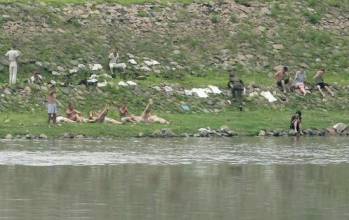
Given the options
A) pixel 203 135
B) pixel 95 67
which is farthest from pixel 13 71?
pixel 203 135

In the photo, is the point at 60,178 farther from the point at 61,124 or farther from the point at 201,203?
the point at 61,124

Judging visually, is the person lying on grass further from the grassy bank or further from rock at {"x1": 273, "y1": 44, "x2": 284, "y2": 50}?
rock at {"x1": 273, "y1": 44, "x2": 284, "y2": 50}

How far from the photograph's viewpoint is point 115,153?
1425 inches

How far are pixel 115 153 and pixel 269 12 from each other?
82.7 ft

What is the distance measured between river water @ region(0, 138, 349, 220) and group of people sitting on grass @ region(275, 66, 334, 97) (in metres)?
9.90

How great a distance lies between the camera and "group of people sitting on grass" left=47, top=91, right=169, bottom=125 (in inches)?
1706

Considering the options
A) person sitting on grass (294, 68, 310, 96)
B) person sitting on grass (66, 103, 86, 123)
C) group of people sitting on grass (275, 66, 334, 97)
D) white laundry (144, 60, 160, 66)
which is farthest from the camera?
white laundry (144, 60, 160, 66)

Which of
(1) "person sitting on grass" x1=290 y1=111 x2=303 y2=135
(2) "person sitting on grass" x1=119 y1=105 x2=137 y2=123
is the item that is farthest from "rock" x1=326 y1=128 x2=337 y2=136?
(2) "person sitting on grass" x1=119 y1=105 x2=137 y2=123

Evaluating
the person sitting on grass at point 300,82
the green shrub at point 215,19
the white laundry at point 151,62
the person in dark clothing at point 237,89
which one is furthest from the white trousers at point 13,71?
the green shrub at point 215,19

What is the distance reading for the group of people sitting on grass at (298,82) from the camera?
170ft

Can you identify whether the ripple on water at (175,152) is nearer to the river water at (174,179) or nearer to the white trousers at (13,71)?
the river water at (174,179)

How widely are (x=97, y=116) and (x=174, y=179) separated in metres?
15.8

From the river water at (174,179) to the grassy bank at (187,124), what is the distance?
66.3 inches

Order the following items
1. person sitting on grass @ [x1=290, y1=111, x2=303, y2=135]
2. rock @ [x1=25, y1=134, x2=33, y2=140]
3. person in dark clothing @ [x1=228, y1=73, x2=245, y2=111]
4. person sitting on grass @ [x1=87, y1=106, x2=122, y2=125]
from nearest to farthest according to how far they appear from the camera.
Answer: rock @ [x1=25, y1=134, x2=33, y2=140] < person sitting on grass @ [x1=87, y1=106, x2=122, y2=125] < person sitting on grass @ [x1=290, y1=111, x2=303, y2=135] < person in dark clothing @ [x1=228, y1=73, x2=245, y2=111]
